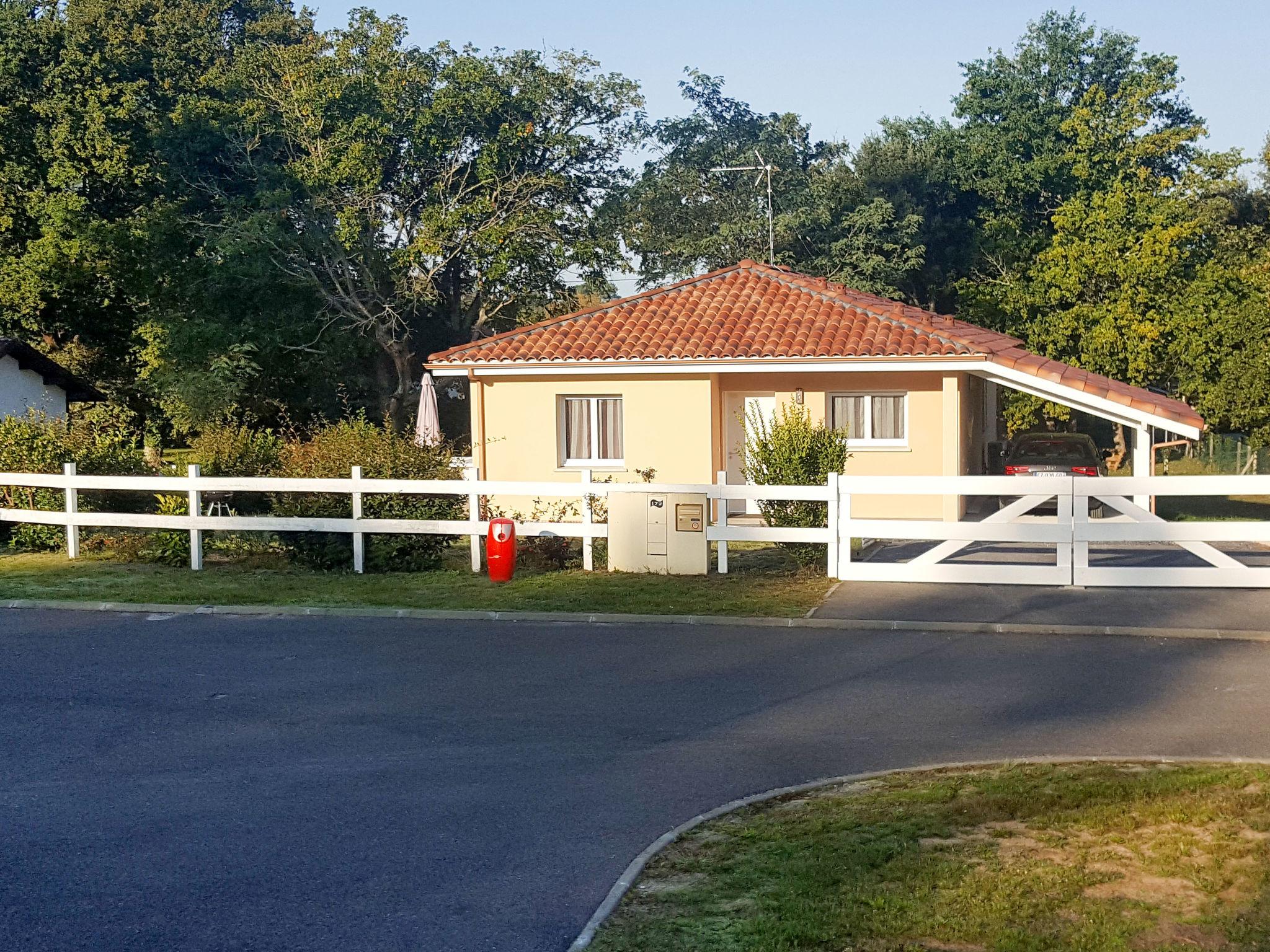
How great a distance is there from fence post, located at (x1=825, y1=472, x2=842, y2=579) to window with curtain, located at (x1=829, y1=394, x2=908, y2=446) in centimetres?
901

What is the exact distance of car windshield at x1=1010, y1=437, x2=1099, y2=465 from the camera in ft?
85.2

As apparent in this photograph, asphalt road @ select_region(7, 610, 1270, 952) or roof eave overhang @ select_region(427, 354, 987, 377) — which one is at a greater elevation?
roof eave overhang @ select_region(427, 354, 987, 377)

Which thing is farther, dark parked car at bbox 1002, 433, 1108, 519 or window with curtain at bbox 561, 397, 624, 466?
dark parked car at bbox 1002, 433, 1108, 519

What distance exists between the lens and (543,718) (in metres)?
9.08

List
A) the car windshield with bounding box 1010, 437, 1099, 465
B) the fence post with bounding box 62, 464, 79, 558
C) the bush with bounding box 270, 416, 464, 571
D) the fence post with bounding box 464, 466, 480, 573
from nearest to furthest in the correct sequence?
1. the fence post with bounding box 464, 466, 480, 573
2. the bush with bounding box 270, 416, 464, 571
3. the fence post with bounding box 62, 464, 79, 558
4. the car windshield with bounding box 1010, 437, 1099, 465

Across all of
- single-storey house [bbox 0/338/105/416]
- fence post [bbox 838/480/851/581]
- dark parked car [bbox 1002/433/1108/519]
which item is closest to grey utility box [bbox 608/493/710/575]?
fence post [bbox 838/480/851/581]

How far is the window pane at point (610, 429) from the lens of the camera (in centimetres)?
2448

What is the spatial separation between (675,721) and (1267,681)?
4.28m

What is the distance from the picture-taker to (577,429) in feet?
80.9

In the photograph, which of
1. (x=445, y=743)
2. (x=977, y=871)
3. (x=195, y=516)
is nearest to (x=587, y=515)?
(x=195, y=516)

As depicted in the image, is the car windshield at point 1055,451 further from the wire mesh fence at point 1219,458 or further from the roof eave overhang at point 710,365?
the wire mesh fence at point 1219,458

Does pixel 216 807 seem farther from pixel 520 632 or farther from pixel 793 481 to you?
pixel 793 481

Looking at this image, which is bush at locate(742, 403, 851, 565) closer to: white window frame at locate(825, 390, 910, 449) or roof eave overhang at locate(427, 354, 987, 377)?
roof eave overhang at locate(427, 354, 987, 377)

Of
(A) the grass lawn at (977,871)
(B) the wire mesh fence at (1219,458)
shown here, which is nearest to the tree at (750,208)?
(B) the wire mesh fence at (1219,458)
